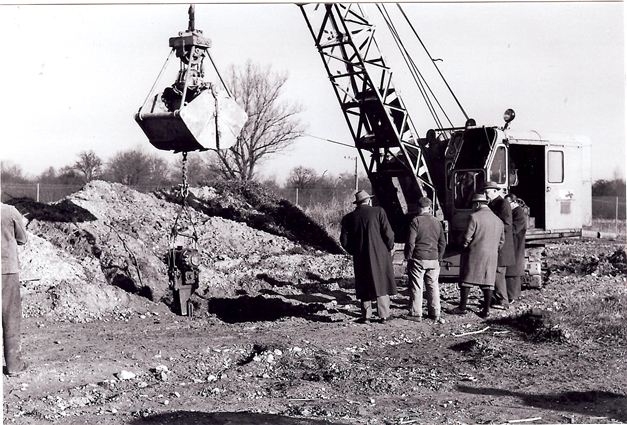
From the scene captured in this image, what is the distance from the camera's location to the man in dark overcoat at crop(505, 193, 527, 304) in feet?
36.7

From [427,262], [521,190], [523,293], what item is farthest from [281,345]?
[521,190]

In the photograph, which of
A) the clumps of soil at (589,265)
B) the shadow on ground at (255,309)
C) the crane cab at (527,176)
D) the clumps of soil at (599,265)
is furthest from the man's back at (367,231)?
the clumps of soil at (599,265)

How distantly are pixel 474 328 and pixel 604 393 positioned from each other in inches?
117

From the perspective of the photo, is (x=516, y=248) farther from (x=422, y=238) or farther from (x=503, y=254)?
(x=422, y=238)

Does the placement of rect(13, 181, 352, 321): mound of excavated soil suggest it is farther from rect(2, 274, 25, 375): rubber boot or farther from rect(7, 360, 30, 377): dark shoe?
rect(7, 360, 30, 377): dark shoe

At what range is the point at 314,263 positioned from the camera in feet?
52.0

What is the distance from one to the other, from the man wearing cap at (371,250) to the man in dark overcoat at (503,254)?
2053 mm

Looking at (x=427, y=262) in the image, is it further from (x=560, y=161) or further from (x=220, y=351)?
(x=560, y=161)

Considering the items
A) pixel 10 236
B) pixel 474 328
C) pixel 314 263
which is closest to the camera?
pixel 10 236

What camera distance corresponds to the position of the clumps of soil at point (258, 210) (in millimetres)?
19266

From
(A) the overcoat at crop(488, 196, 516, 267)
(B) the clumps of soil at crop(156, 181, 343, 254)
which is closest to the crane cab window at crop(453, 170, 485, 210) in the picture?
(A) the overcoat at crop(488, 196, 516, 267)

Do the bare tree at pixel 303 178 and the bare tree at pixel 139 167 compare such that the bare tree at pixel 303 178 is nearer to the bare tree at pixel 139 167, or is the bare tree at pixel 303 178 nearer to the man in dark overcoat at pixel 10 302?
the bare tree at pixel 139 167

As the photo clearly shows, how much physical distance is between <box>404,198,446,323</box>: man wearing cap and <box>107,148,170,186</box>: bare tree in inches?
1091

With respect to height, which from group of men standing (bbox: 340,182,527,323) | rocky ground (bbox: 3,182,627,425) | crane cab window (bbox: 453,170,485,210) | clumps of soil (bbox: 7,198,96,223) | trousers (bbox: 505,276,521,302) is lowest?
rocky ground (bbox: 3,182,627,425)
